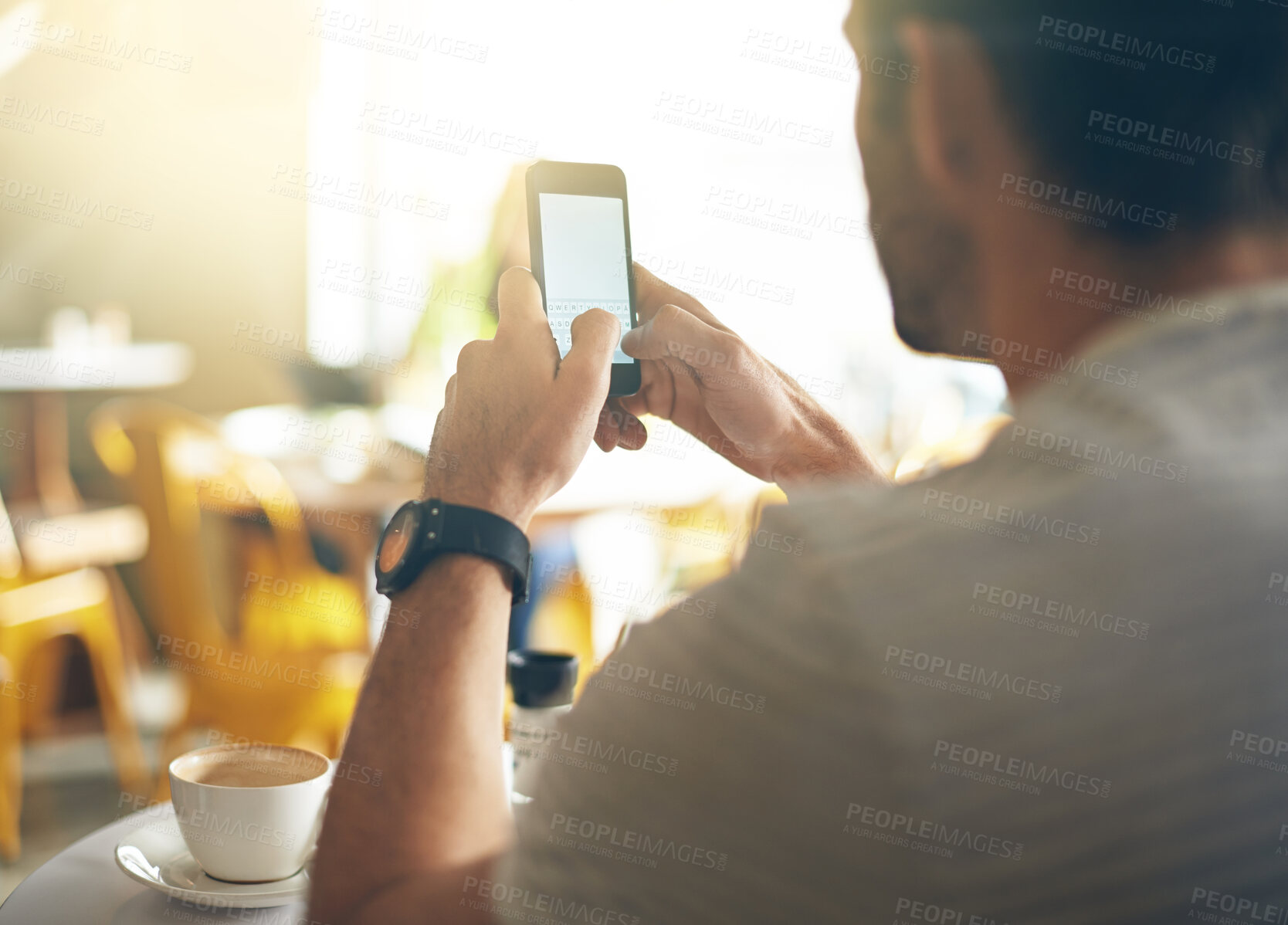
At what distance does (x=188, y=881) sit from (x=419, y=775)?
0.71 ft

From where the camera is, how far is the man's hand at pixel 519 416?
720 millimetres

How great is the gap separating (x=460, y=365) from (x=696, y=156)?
2910 millimetres

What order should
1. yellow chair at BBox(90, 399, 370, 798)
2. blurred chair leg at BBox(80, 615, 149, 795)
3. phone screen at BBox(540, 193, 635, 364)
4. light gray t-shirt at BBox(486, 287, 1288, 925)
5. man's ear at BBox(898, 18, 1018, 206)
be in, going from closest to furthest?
light gray t-shirt at BBox(486, 287, 1288, 925), man's ear at BBox(898, 18, 1018, 206), phone screen at BBox(540, 193, 635, 364), yellow chair at BBox(90, 399, 370, 798), blurred chair leg at BBox(80, 615, 149, 795)

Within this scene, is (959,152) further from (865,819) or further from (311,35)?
(311,35)

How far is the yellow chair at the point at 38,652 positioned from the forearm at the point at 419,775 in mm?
1819

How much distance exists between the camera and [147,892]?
68 cm

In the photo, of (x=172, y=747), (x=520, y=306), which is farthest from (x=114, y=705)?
(x=520, y=306)

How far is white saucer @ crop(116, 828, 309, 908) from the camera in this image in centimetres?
65

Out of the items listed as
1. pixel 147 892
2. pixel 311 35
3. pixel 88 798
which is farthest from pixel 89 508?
pixel 147 892

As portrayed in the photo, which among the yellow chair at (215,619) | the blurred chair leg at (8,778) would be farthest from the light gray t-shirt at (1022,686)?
the blurred chair leg at (8,778)

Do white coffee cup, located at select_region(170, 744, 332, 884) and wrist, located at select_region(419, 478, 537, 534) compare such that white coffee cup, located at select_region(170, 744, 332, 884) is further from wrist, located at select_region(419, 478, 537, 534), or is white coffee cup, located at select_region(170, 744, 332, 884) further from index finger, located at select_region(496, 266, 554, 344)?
index finger, located at select_region(496, 266, 554, 344)

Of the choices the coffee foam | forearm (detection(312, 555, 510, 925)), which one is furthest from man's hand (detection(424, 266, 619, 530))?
the coffee foam

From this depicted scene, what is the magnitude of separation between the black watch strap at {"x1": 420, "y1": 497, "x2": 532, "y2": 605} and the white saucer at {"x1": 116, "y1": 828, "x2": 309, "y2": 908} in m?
0.24

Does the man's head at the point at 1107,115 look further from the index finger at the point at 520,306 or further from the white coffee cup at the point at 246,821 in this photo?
the white coffee cup at the point at 246,821
